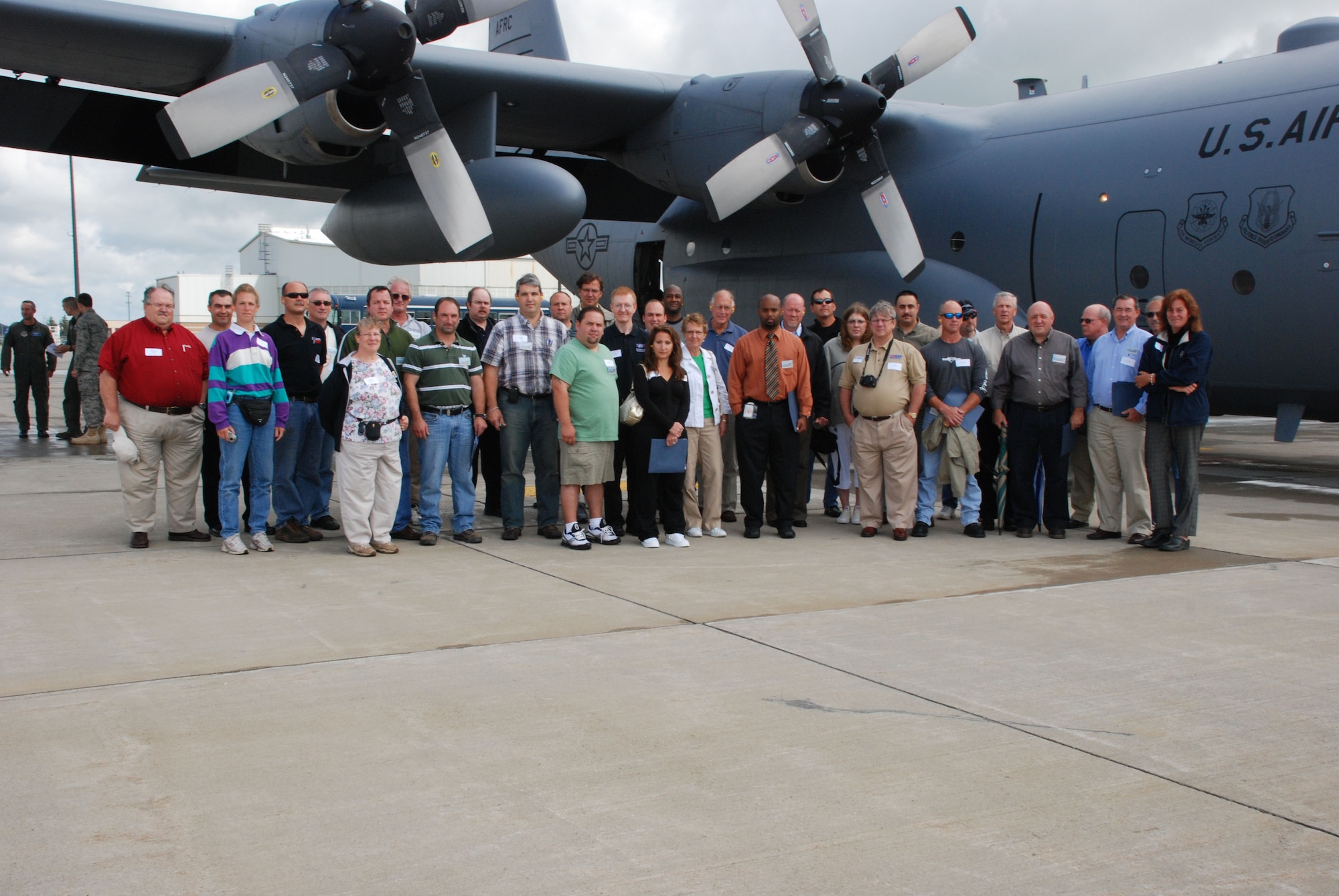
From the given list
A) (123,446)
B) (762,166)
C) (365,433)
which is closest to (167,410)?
(123,446)

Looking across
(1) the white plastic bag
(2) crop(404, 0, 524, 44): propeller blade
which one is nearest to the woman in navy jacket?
(2) crop(404, 0, 524, 44): propeller blade

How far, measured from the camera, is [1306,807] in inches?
114

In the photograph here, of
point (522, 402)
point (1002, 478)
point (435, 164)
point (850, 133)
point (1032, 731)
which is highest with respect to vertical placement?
point (850, 133)

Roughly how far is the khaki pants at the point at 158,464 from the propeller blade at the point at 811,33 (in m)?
6.37

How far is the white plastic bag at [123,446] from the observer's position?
21.3 feet

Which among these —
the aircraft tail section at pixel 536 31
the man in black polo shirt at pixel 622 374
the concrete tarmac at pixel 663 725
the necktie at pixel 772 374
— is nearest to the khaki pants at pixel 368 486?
the concrete tarmac at pixel 663 725

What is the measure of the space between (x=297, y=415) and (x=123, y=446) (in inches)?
40.0

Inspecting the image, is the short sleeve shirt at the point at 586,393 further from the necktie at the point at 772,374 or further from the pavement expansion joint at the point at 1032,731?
the pavement expansion joint at the point at 1032,731

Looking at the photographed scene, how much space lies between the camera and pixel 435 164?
9516 mm

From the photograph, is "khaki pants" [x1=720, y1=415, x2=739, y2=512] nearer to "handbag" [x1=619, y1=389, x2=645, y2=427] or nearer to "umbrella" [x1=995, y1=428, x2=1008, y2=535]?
"handbag" [x1=619, y1=389, x2=645, y2=427]

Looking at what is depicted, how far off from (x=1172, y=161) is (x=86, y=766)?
360 inches

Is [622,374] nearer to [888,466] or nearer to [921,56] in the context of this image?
[888,466]

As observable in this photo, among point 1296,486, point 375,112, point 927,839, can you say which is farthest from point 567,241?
point 927,839

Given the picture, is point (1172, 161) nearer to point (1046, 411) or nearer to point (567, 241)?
point (1046, 411)
